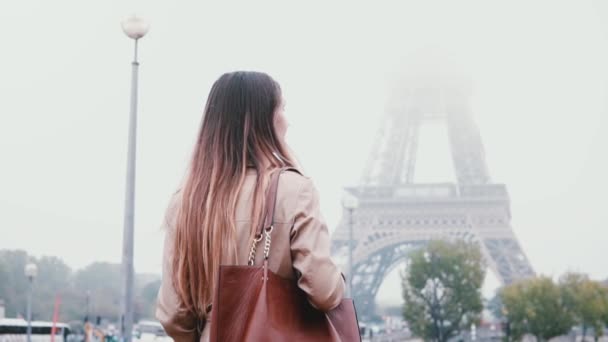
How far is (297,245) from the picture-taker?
8.33 feet

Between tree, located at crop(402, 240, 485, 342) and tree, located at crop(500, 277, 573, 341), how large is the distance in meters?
2.54

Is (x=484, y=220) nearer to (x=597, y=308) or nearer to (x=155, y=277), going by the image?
(x=597, y=308)

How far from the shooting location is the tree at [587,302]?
171 feet

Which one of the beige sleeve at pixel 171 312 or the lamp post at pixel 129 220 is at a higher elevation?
the lamp post at pixel 129 220

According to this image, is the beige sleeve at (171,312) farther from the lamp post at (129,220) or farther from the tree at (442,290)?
the tree at (442,290)

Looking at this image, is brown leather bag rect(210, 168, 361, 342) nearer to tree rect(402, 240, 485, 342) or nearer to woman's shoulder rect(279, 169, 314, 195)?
woman's shoulder rect(279, 169, 314, 195)

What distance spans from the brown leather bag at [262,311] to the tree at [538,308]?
49.0 meters

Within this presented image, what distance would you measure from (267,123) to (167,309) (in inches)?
25.0

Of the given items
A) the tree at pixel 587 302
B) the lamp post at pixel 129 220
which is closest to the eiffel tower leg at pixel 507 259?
the tree at pixel 587 302

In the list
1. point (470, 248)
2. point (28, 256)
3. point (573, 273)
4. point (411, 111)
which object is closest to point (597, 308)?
point (573, 273)

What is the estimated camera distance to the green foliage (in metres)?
36.6

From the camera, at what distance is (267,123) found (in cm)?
285

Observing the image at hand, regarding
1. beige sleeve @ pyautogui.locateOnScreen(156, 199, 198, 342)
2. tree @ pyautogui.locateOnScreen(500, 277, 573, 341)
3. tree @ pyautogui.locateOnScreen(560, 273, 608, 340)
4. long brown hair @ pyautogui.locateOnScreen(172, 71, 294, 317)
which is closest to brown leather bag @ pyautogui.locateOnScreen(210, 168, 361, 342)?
long brown hair @ pyautogui.locateOnScreen(172, 71, 294, 317)

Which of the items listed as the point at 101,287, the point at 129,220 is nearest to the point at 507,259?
the point at 101,287
